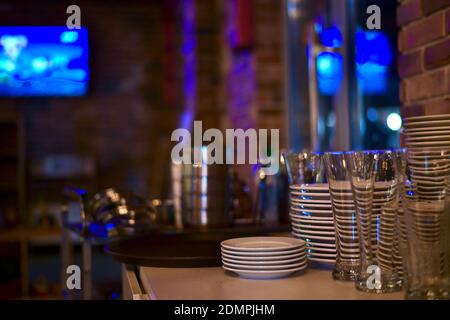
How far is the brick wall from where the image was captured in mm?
1417

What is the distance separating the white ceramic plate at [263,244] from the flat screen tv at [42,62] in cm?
466

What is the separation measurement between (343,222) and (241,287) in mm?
212

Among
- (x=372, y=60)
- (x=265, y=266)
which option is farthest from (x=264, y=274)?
(x=372, y=60)

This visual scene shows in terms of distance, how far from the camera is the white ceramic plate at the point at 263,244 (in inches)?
43.4

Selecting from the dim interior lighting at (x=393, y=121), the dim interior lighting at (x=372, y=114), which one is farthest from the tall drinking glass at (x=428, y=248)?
the dim interior lighting at (x=372, y=114)

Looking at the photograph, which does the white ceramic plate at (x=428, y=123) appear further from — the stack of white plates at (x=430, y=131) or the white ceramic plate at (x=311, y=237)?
the white ceramic plate at (x=311, y=237)

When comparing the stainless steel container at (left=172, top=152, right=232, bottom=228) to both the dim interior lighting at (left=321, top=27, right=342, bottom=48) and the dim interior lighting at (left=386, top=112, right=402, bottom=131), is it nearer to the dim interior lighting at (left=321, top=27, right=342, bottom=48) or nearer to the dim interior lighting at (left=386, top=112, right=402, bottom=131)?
the dim interior lighting at (left=386, top=112, right=402, bottom=131)

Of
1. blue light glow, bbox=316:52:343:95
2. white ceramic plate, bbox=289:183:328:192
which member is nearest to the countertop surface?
white ceramic plate, bbox=289:183:328:192

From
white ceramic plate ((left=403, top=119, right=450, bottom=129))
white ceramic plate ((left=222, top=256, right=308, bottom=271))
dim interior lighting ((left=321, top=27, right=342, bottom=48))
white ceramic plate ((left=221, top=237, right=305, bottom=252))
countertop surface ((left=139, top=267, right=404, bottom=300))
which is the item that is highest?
dim interior lighting ((left=321, top=27, right=342, bottom=48))

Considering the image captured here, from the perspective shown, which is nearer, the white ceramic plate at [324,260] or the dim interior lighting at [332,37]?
the white ceramic plate at [324,260]

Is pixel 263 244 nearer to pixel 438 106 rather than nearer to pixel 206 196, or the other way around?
pixel 438 106

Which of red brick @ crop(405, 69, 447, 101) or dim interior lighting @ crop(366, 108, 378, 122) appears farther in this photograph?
dim interior lighting @ crop(366, 108, 378, 122)

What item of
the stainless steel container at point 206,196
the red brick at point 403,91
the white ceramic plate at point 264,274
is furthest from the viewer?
the stainless steel container at point 206,196

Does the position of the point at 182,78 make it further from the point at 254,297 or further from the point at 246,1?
the point at 254,297
